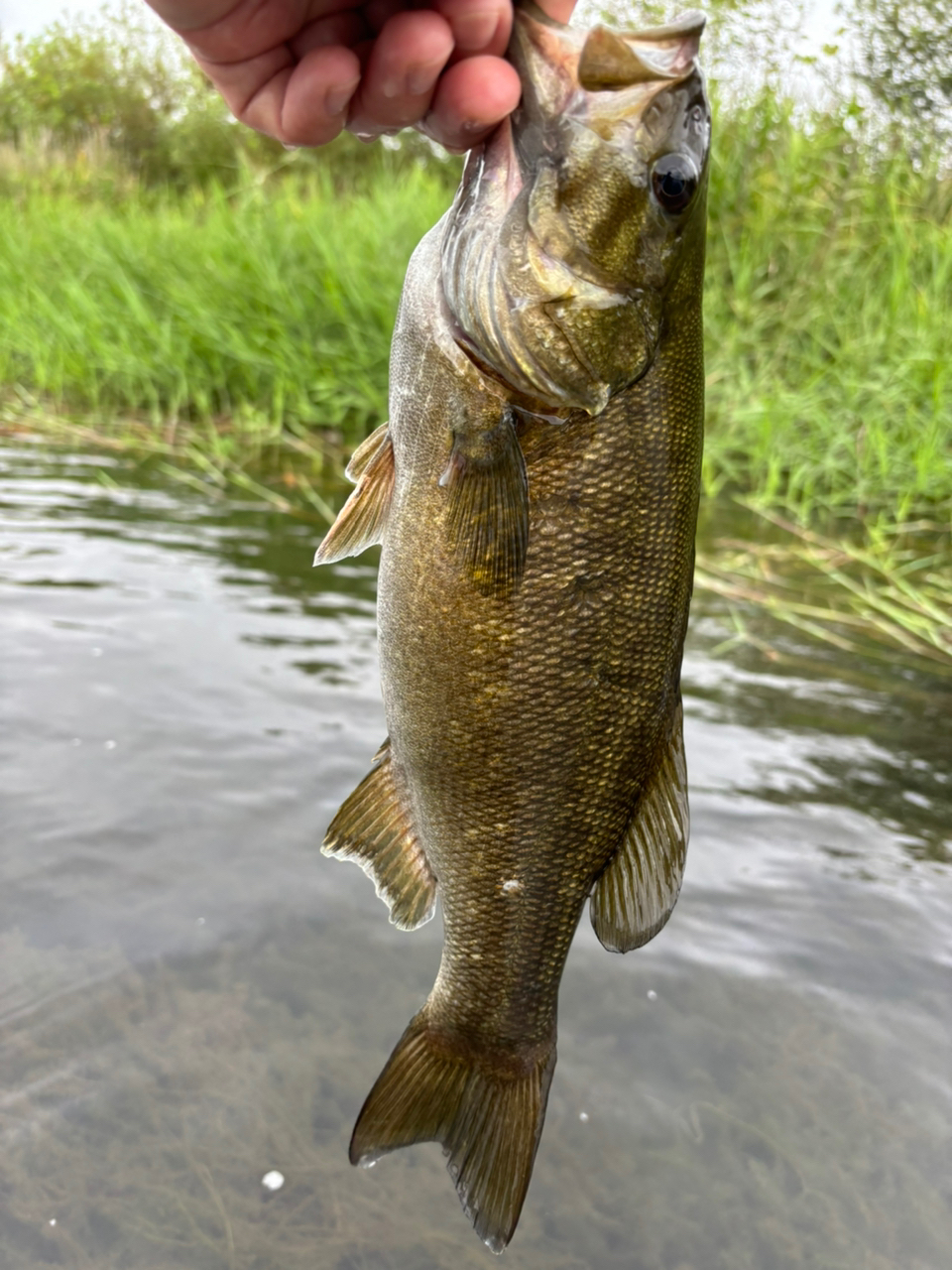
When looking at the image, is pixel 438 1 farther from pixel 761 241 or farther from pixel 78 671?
pixel 761 241

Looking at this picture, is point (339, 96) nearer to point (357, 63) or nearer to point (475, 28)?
point (357, 63)

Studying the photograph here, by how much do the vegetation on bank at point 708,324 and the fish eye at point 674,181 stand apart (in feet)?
13.8

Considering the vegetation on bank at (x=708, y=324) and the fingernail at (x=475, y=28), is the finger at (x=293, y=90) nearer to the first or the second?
the fingernail at (x=475, y=28)

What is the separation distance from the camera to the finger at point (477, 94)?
1.41 meters

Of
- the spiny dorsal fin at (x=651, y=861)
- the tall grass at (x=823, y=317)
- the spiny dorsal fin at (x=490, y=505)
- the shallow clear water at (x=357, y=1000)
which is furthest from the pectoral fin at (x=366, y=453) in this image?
the tall grass at (x=823, y=317)

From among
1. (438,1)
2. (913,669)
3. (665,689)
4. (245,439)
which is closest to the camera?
(438,1)

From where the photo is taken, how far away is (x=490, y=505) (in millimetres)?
1483

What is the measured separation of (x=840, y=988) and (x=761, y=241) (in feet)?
20.7

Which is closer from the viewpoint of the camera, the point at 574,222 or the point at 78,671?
the point at 574,222

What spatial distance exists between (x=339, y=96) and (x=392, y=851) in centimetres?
120

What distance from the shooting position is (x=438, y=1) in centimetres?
144

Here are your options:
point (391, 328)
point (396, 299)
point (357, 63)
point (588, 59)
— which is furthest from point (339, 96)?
point (391, 328)

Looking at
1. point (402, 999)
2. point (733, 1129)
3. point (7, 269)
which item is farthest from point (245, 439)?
point (733, 1129)

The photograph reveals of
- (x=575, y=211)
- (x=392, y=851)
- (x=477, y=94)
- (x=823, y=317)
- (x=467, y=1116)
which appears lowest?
(x=467, y=1116)
